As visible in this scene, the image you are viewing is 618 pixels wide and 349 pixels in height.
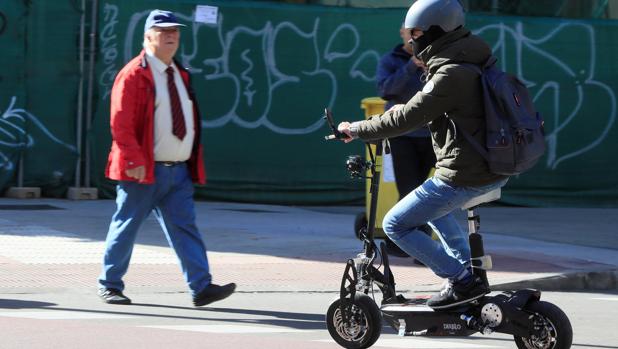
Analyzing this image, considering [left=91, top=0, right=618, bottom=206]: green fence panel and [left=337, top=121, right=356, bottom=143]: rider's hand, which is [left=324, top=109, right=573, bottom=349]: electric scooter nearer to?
[left=337, top=121, right=356, bottom=143]: rider's hand

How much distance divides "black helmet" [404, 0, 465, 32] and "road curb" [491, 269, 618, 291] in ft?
10.7

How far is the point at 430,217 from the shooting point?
6668 mm

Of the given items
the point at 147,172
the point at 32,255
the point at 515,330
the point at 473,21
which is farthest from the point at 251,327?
the point at 473,21

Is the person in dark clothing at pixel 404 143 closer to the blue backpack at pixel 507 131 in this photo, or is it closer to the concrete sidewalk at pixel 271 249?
the concrete sidewalk at pixel 271 249

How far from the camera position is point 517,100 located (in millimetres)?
6418

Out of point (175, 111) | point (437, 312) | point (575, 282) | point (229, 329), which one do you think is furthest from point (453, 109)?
point (575, 282)

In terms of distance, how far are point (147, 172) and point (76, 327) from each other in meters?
1.14

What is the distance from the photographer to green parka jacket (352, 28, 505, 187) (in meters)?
6.44

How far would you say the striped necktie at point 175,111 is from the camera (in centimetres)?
831

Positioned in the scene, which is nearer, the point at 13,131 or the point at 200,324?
the point at 200,324

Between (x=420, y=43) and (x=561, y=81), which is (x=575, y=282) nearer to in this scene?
(x=420, y=43)

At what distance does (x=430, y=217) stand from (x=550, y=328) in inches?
31.2

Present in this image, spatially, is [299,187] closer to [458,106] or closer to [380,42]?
[380,42]

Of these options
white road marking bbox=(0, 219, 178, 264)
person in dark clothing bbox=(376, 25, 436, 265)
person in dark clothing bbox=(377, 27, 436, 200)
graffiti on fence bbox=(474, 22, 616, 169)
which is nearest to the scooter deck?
person in dark clothing bbox=(376, 25, 436, 265)
